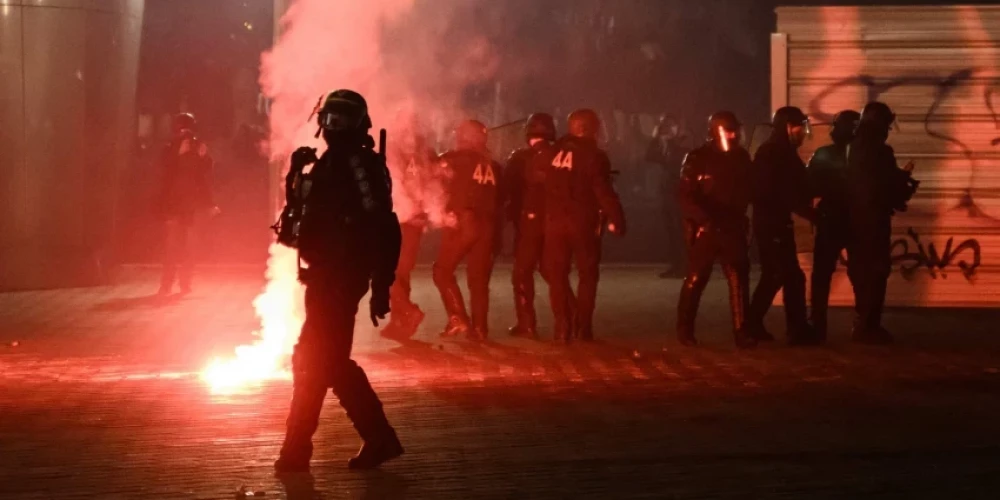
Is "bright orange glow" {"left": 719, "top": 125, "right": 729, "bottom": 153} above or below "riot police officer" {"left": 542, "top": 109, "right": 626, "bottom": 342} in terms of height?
above

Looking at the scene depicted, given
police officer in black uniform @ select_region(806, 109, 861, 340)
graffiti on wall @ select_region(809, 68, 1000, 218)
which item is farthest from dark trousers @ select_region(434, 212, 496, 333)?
graffiti on wall @ select_region(809, 68, 1000, 218)

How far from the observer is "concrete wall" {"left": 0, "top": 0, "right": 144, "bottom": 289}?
1582cm

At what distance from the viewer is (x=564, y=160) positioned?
36.9 feet

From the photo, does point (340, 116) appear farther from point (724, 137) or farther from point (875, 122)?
point (875, 122)

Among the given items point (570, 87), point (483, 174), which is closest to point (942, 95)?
point (483, 174)

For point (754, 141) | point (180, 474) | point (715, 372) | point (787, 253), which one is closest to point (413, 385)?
point (715, 372)

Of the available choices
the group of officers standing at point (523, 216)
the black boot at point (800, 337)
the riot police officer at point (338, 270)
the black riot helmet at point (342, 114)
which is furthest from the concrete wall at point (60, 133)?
the riot police officer at point (338, 270)

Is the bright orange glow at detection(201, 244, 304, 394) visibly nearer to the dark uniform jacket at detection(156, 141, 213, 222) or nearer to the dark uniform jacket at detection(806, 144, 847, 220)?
the dark uniform jacket at detection(156, 141, 213, 222)

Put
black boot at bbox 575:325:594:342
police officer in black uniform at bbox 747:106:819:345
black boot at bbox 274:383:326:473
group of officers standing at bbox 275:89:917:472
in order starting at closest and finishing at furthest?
black boot at bbox 274:383:326:473, group of officers standing at bbox 275:89:917:472, police officer in black uniform at bbox 747:106:819:345, black boot at bbox 575:325:594:342

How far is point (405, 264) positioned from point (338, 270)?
5.09m

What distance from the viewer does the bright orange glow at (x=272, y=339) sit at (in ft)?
31.3

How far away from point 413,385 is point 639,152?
11.2 meters

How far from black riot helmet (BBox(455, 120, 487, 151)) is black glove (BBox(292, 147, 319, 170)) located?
5.10m

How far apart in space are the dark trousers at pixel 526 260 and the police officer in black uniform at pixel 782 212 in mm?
1845
